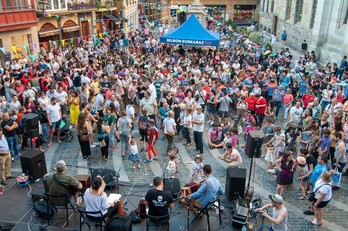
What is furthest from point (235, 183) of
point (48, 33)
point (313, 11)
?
point (48, 33)

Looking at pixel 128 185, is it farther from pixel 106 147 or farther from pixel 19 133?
pixel 19 133

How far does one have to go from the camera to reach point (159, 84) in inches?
554

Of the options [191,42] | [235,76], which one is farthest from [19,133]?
[191,42]

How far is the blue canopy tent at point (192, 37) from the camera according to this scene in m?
20.7

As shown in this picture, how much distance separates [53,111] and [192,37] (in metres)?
12.2

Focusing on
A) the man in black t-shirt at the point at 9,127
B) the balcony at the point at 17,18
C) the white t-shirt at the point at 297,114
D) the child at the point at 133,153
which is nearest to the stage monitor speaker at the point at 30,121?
the man in black t-shirt at the point at 9,127

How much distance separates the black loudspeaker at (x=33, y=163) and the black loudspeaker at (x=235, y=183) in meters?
4.57

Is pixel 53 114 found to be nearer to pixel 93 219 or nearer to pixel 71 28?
pixel 93 219

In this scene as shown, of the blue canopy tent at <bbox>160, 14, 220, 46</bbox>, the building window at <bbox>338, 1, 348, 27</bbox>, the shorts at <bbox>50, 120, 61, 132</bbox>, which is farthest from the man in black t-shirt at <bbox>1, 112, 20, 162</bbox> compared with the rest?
the building window at <bbox>338, 1, 348, 27</bbox>

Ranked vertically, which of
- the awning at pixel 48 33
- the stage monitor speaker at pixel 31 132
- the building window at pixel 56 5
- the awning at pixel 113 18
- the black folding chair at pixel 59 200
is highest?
the building window at pixel 56 5

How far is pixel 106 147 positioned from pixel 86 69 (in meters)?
6.54

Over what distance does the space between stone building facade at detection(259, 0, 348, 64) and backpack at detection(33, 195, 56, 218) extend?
→ 744 inches

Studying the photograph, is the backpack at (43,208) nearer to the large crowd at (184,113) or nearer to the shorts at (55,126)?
the large crowd at (184,113)

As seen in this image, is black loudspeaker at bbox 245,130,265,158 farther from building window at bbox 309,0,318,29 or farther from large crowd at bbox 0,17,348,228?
building window at bbox 309,0,318,29
